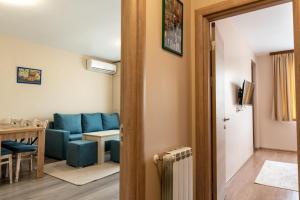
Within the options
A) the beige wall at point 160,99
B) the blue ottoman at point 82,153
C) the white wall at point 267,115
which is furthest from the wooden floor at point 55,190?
the white wall at point 267,115

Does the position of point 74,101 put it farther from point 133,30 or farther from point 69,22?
point 133,30

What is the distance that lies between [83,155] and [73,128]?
1221 mm

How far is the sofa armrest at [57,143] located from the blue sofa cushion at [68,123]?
0.24 meters

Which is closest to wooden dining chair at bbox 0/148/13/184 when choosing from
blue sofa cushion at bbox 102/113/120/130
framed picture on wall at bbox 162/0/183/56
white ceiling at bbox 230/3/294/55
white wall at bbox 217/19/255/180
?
blue sofa cushion at bbox 102/113/120/130

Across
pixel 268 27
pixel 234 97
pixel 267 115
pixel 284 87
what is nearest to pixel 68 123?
pixel 234 97

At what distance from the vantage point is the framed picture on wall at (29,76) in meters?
4.18

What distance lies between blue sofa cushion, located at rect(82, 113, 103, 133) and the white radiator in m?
3.73

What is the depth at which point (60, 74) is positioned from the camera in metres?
4.84

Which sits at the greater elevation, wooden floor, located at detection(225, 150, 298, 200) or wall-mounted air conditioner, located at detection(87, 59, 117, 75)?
wall-mounted air conditioner, located at detection(87, 59, 117, 75)

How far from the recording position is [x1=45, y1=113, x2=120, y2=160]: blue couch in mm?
4068

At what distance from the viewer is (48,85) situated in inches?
182

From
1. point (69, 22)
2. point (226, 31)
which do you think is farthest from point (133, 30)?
point (69, 22)

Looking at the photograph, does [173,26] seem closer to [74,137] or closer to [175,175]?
[175,175]

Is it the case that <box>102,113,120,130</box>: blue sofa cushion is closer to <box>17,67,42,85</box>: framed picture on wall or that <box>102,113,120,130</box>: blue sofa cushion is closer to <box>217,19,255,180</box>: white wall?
<box>17,67,42,85</box>: framed picture on wall
